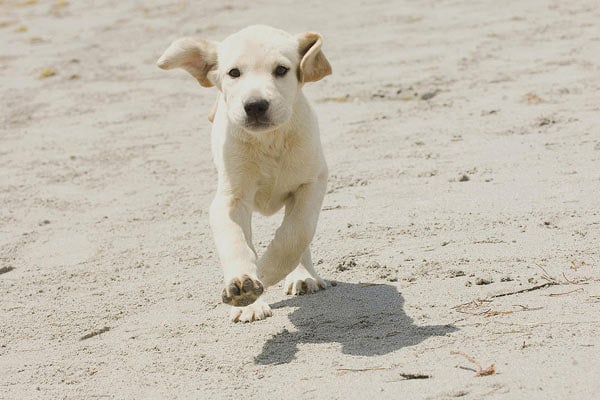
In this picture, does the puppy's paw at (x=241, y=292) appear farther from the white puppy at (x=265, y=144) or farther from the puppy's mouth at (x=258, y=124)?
the puppy's mouth at (x=258, y=124)

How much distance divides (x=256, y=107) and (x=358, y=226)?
176cm

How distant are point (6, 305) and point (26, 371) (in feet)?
3.81

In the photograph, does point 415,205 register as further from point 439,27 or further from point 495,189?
point 439,27

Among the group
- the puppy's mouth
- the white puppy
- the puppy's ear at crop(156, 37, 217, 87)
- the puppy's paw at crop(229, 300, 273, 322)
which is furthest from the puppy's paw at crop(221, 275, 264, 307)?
the puppy's ear at crop(156, 37, 217, 87)

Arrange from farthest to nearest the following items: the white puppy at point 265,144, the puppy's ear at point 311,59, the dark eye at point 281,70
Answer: the puppy's ear at point 311,59
the dark eye at point 281,70
the white puppy at point 265,144

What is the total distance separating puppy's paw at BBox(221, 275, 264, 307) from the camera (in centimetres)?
419

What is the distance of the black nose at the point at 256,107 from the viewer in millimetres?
4590

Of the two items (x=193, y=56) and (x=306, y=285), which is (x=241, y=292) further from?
(x=193, y=56)

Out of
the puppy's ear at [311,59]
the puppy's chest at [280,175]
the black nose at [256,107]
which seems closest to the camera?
the black nose at [256,107]

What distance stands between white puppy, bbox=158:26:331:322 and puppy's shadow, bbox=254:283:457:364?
9.2 inches

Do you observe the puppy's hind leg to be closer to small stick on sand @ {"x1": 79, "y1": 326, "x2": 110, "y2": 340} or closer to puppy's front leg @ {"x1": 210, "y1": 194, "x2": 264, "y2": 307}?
puppy's front leg @ {"x1": 210, "y1": 194, "x2": 264, "y2": 307}

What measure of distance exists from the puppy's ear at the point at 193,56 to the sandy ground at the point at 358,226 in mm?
1232

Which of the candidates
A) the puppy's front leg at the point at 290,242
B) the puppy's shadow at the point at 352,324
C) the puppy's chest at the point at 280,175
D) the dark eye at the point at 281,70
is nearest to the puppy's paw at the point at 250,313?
the puppy's shadow at the point at 352,324

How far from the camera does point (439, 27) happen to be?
38.2 feet
